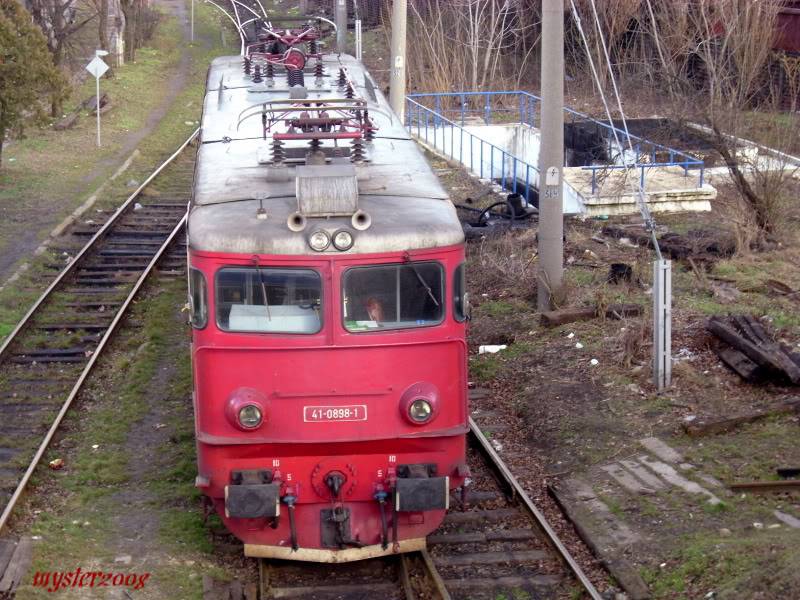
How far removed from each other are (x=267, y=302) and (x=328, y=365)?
0.58 meters

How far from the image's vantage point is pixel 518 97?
104 ft

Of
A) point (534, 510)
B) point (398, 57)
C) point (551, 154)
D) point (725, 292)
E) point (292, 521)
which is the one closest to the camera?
point (292, 521)

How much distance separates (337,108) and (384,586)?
3.84 meters

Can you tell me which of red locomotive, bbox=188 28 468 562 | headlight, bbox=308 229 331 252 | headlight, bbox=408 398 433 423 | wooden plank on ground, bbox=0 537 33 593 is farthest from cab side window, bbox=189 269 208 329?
wooden plank on ground, bbox=0 537 33 593

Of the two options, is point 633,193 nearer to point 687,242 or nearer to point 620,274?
point 687,242

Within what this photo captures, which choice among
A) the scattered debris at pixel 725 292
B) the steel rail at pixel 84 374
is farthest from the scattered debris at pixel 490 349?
the steel rail at pixel 84 374

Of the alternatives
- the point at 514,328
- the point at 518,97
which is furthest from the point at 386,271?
the point at 518,97

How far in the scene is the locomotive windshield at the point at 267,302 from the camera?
7.20 metres

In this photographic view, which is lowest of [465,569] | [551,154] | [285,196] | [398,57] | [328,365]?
[465,569]

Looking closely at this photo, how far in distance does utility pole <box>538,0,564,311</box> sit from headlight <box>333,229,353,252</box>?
19.0 ft

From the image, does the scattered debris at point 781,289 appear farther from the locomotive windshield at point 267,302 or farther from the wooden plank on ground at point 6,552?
the wooden plank on ground at point 6,552

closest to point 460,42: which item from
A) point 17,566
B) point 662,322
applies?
point 662,322

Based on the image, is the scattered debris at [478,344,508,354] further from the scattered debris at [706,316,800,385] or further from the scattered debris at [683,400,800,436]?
the scattered debris at [683,400,800,436]

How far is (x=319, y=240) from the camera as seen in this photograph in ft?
23.4
